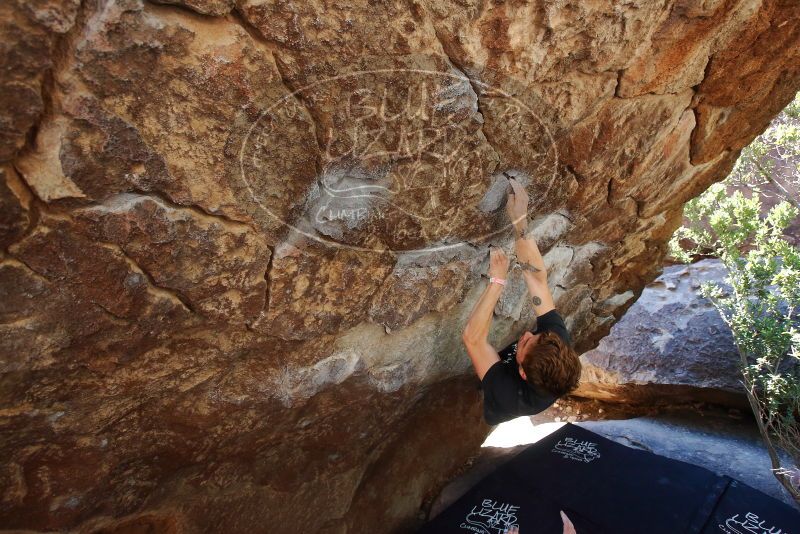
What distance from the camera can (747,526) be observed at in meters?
2.04

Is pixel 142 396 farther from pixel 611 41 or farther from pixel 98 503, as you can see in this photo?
pixel 611 41

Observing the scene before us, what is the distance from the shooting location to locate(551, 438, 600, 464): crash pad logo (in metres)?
2.50

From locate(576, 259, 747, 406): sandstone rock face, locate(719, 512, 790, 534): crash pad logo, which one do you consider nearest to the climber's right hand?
locate(719, 512, 790, 534): crash pad logo

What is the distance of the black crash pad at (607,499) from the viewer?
2.07 m

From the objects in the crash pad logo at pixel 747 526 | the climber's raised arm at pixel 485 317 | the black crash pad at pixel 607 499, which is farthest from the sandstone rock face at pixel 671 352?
the climber's raised arm at pixel 485 317

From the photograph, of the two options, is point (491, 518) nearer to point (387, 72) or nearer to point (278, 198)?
point (278, 198)

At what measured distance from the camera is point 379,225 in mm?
1416

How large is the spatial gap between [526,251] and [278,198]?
0.96 metres

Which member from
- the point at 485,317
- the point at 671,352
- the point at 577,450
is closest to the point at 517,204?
the point at 485,317

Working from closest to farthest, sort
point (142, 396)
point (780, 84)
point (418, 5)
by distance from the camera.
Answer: point (418, 5) → point (142, 396) → point (780, 84)

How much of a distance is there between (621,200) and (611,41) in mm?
889

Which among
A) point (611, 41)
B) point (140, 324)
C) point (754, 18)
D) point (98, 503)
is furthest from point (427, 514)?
point (754, 18)

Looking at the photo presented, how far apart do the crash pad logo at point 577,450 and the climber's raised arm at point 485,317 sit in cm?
105

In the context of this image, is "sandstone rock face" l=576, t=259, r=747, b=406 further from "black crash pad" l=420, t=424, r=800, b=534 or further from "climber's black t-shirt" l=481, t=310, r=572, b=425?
"climber's black t-shirt" l=481, t=310, r=572, b=425
